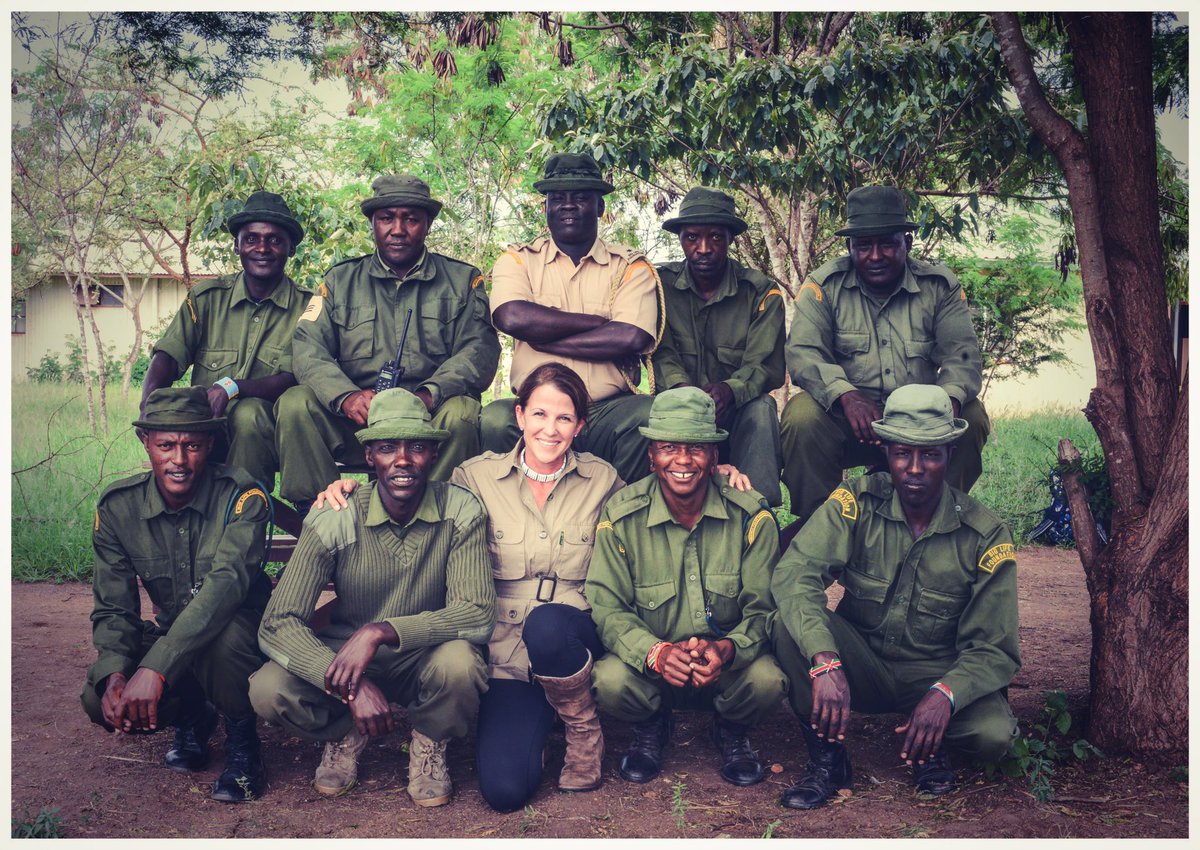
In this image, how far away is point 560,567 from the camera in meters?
4.38

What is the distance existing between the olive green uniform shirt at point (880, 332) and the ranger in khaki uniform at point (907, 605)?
2.95 feet

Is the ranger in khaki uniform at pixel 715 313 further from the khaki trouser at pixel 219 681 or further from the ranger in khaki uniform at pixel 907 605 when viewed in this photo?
the khaki trouser at pixel 219 681

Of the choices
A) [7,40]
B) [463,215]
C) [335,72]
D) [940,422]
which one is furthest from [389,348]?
[463,215]

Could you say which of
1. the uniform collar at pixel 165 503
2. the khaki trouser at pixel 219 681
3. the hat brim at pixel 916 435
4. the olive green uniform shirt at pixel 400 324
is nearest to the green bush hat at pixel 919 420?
the hat brim at pixel 916 435

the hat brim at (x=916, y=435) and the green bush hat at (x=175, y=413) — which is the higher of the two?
the green bush hat at (x=175, y=413)

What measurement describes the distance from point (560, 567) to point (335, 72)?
6.57 m

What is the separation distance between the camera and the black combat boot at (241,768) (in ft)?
13.1

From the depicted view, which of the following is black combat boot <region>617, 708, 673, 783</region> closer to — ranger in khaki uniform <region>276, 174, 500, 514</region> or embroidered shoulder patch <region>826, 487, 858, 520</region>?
embroidered shoulder patch <region>826, 487, 858, 520</region>

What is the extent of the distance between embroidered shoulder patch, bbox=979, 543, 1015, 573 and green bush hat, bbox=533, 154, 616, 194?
2400 mm

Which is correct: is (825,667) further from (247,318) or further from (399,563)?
(247,318)

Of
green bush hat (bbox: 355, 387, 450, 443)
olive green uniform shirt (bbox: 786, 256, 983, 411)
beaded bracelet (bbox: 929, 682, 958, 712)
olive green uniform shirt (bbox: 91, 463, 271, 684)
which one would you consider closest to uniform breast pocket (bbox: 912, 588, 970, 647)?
beaded bracelet (bbox: 929, 682, 958, 712)

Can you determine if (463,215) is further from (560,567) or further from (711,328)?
(560,567)

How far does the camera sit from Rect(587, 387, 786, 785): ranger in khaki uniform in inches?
161

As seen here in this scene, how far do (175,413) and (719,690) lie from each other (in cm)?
229
